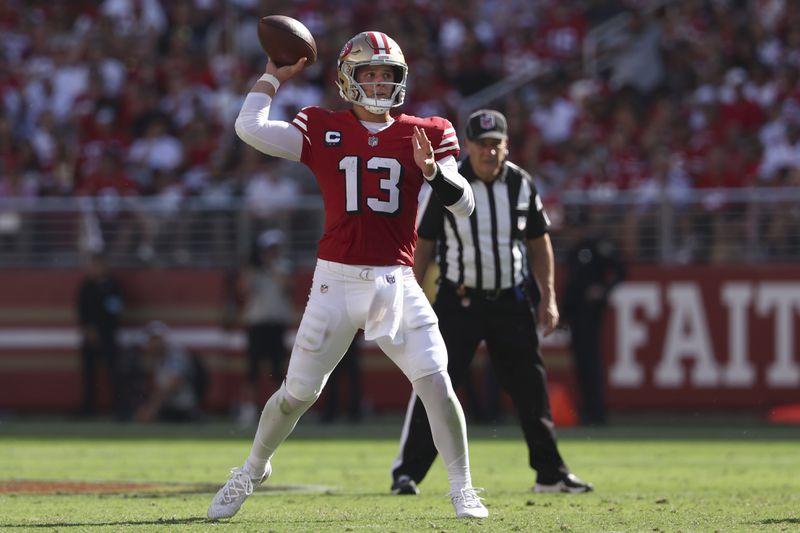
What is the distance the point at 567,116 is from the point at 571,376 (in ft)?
11.4

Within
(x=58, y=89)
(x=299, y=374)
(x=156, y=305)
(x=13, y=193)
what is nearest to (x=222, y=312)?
(x=156, y=305)

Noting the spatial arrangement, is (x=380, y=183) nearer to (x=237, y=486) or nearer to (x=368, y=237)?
(x=368, y=237)

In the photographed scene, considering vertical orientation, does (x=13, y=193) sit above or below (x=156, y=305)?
above

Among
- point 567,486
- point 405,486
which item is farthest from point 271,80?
point 567,486

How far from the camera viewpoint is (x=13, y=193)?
15836 mm

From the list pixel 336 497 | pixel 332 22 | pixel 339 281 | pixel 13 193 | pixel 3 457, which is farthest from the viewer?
pixel 332 22

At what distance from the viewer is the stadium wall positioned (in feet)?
47.7

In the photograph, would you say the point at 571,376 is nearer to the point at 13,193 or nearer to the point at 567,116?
the point at 567,116

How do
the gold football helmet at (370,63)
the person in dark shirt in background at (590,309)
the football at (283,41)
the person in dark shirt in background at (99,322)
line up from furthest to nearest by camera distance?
the person in dark shirt in background at (99,322), the person in dark shirt in background at (590,309), the football at (283,41), the gold football helmet at (370,63)

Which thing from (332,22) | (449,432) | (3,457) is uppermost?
(332,22)

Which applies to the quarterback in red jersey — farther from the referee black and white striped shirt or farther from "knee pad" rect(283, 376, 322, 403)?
the referee black and white striped shirt

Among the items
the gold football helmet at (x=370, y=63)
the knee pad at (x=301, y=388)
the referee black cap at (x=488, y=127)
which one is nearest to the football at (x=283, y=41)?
the gold football helmet at (x=370, y=63)

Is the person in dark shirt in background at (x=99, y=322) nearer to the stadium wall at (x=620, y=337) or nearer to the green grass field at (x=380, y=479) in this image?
the stadium wall at (x=620, y=337)

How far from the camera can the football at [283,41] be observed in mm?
6547
